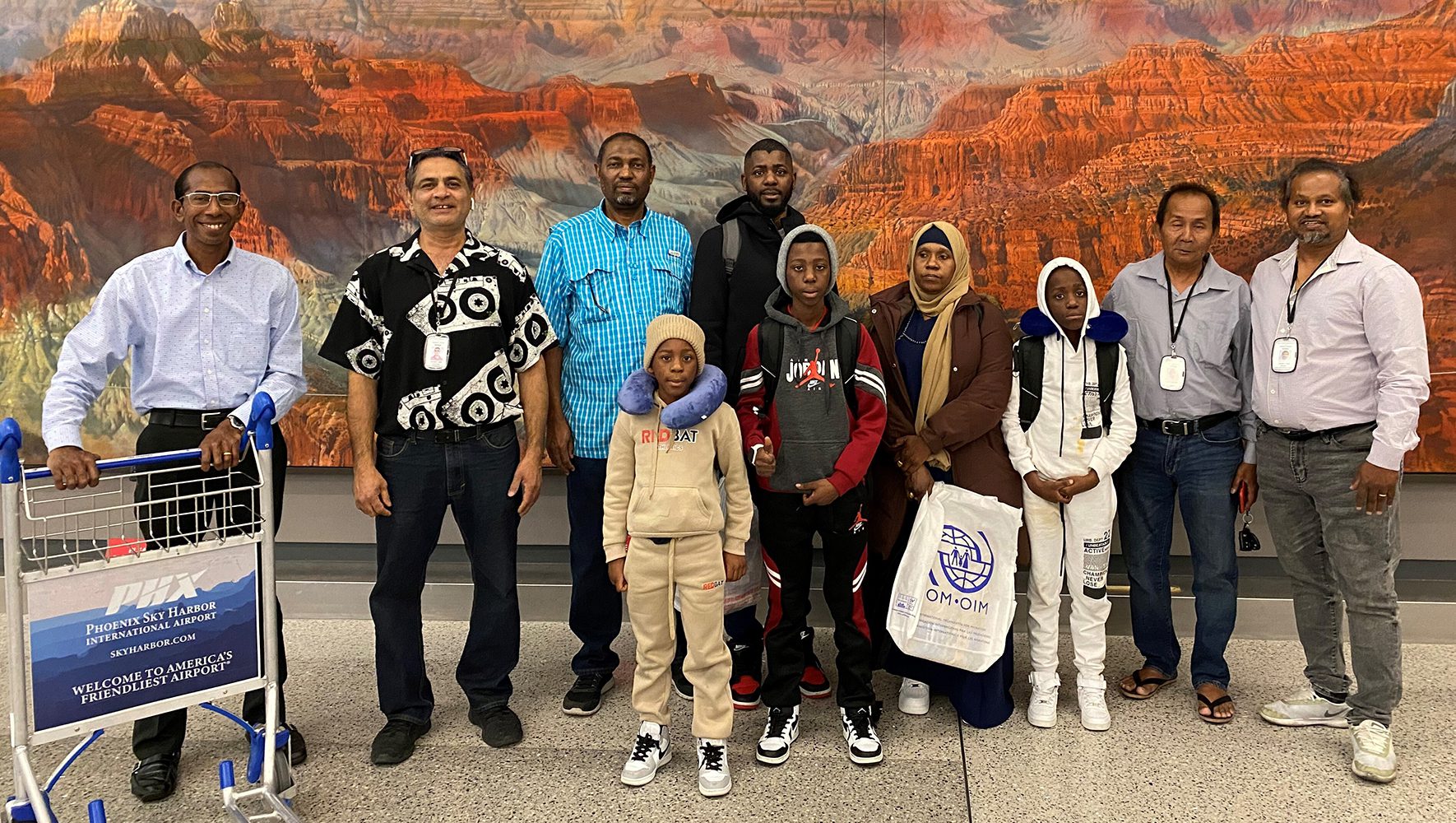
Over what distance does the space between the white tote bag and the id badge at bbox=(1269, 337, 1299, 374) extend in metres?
0.98

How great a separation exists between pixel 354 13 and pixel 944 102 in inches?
108

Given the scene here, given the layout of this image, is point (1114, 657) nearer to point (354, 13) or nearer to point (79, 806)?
point (79, 806)

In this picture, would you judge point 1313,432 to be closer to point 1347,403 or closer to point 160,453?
point 1347,403

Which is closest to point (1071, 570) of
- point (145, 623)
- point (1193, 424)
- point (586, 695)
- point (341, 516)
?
point (1193, 424)

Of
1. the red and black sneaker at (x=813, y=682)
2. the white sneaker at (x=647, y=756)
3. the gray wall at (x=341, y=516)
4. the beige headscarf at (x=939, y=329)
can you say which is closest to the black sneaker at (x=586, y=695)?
the white sneaker at (x=647, y=756)

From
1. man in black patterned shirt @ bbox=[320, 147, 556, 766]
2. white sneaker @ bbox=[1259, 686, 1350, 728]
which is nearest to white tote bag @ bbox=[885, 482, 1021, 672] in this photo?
white sneaker @ bbox=[1259, 686, 1350, 728]

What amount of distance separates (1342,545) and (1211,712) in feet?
2.56

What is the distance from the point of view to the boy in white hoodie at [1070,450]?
3.30m

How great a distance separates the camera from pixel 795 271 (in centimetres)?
314

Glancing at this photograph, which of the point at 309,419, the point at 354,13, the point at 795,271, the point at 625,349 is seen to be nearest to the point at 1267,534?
the point at 795,271

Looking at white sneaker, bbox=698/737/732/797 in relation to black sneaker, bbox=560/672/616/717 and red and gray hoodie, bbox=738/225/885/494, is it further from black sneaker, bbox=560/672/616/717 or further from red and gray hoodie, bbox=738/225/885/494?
red and gray hoodie, bbox=738/225/885/494

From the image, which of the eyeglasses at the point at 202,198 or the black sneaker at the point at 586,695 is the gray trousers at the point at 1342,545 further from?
the eyeglasses at the point at 202,198

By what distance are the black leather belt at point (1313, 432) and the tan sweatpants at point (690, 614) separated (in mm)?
1946

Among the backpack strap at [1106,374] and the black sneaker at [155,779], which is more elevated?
the backpack strap at [1106,374]
